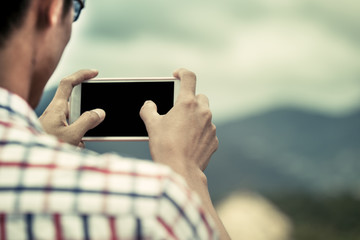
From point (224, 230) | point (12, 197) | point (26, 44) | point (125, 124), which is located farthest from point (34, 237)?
point (125, 124)

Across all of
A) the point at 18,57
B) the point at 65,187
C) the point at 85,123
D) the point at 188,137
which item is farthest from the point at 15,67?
the point at 85,123

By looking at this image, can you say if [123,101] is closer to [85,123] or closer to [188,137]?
[85,123]

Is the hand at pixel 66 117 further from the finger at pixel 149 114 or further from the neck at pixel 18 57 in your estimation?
the neck at pixel 18 57

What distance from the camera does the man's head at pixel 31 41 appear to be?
1.31 ft

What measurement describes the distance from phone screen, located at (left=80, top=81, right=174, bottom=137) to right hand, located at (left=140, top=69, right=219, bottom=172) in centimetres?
10

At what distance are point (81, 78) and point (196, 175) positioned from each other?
40cm

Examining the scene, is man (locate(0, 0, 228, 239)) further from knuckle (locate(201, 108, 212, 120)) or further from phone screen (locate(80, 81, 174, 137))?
phone screen (locate(80, 81, 174, 137))

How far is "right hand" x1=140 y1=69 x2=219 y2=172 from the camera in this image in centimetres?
60

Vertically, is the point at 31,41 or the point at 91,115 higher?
the point at 31,41

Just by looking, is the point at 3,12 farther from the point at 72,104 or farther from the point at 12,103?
the point at 72,104

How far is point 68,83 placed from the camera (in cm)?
86

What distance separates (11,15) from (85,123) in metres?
0.42

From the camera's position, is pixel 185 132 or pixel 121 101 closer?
pixel 185 132

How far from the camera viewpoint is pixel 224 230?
55 cm
